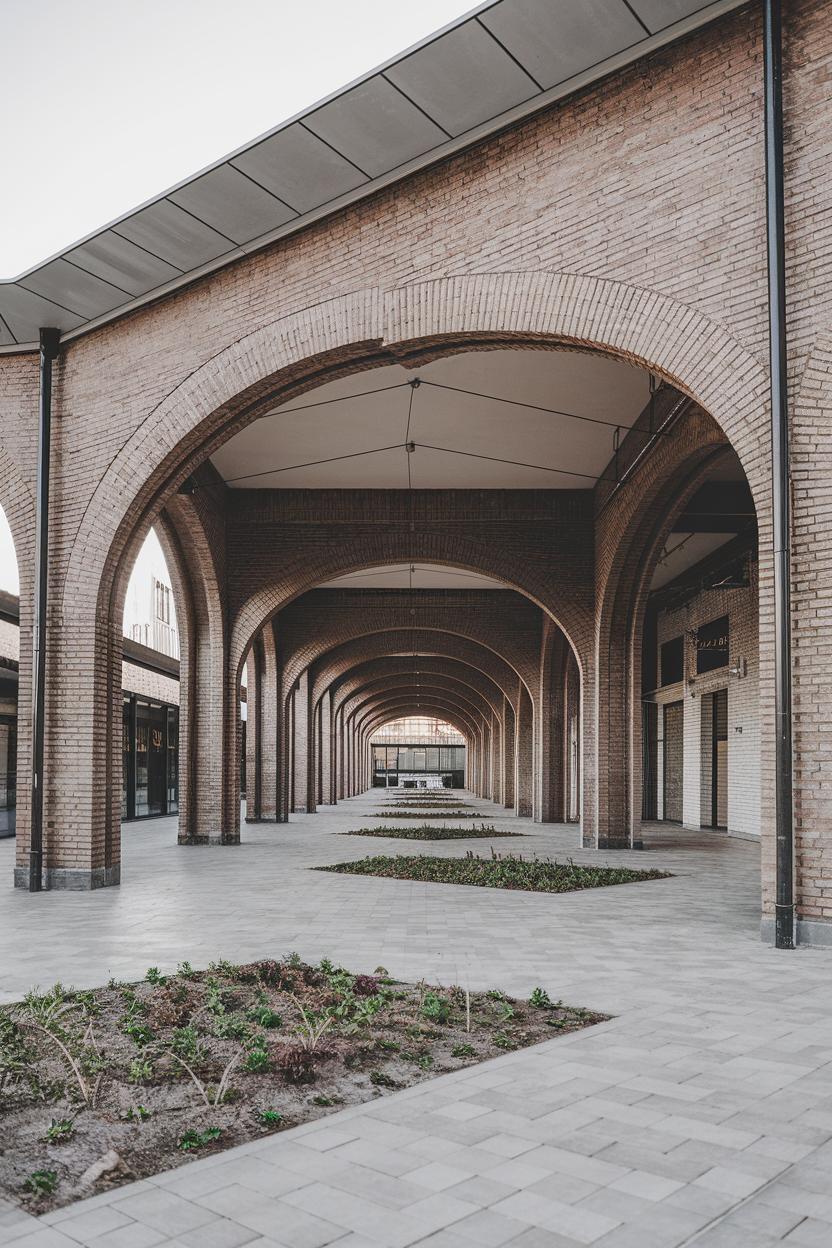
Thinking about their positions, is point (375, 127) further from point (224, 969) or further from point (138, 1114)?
point (138, 1114)

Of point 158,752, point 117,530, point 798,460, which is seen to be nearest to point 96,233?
point 117,530

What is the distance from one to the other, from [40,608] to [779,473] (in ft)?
26.2

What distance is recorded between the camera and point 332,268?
10.4m

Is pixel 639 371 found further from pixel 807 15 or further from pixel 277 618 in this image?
pixel 277 618

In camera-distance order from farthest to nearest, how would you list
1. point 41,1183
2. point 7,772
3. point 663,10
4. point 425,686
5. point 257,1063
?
point 425,686, point 7,772, point 663,10, point 257,1063, point 41,1183

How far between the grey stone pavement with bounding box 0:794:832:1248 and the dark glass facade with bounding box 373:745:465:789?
75.3 m

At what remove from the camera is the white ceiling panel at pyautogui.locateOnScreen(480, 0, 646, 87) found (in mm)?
7727

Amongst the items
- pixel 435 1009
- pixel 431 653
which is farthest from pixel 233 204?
pixel 431 653

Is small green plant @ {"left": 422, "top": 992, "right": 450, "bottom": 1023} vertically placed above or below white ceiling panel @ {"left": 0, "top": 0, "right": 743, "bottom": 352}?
below

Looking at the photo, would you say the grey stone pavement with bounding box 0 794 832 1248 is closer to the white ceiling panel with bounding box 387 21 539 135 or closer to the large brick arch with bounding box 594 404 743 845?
the white ceiling panel with bounding box 387 21 539 135

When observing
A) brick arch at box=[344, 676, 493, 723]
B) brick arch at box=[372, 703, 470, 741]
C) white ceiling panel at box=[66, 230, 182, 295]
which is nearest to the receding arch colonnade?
white ceiling panel at box=[66, 230, 182, 295]

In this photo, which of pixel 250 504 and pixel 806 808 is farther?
pixel 250 504

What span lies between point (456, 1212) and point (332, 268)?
9.14 m

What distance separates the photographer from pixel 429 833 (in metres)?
20.7
